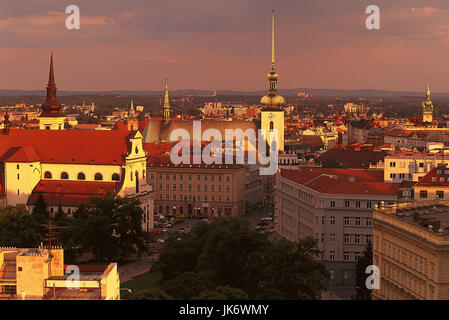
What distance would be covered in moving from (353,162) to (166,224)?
24.3 m

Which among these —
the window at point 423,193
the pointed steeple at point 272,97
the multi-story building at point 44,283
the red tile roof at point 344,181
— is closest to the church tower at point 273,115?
the pointed steeple at point 272,97

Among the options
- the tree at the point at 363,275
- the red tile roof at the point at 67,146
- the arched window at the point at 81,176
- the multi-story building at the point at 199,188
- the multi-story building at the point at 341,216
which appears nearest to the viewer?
the tree at the point at 363,275

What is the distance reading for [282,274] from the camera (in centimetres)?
4250

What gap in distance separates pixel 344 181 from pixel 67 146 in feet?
120

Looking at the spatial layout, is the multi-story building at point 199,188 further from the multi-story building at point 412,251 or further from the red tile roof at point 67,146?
the multi-story building at point 412,251

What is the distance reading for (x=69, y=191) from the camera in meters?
85.7

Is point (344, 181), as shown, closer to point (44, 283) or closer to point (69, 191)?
point (69, 191)

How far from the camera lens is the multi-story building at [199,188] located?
100m

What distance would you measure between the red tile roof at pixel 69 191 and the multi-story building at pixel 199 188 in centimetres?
1601

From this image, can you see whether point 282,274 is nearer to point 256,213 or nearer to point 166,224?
point 166,224

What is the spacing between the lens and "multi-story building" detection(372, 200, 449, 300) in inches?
1449

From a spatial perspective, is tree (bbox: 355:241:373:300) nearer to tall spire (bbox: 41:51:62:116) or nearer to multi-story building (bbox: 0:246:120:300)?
multi-story building (bbox: 0:246:120:300)

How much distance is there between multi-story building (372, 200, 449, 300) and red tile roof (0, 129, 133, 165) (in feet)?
149
